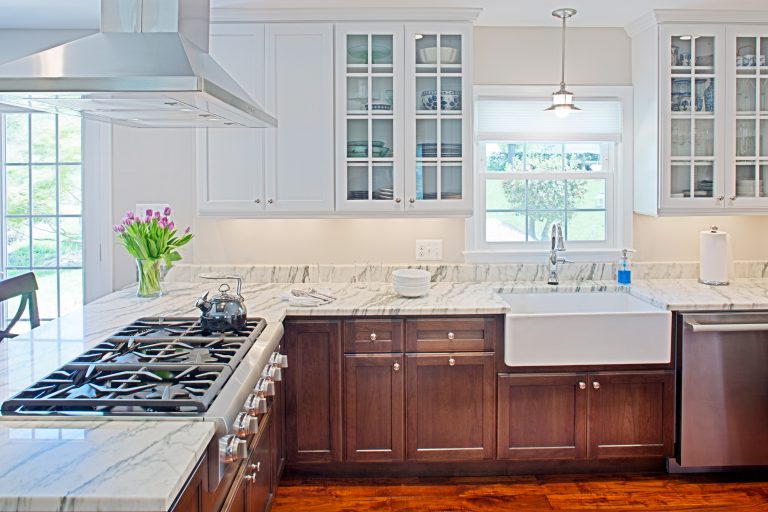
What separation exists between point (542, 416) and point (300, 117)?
186cm

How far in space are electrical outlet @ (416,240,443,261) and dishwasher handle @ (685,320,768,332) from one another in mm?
1321

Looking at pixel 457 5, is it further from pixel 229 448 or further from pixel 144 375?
pixel 229 448

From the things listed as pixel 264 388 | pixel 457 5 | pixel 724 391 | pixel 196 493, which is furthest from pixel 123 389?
pixel 724 391

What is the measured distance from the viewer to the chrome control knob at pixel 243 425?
2.00 m

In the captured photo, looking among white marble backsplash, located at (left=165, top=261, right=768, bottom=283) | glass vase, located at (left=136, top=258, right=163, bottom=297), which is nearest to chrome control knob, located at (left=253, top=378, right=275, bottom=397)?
glass vase, located at (left=136, top=258, right=163, bottom=297)

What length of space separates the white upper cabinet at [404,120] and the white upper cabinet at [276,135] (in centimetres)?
9

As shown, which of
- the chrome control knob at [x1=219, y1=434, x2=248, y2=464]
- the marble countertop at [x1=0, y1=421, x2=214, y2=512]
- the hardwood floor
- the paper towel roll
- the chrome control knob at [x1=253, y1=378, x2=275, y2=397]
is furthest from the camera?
the paper towel roll

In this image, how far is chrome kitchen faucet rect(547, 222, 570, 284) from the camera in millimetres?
3918

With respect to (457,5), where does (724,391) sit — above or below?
below

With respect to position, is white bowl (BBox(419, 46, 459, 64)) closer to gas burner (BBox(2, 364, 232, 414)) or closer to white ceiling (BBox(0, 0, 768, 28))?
white ceiling (BBox(0, 0, 768, 28))

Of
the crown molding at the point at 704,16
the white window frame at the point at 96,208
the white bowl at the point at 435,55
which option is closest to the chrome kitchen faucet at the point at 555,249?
the white bowl at the point at 435,55

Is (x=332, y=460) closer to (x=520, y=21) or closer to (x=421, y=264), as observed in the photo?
(x=421, y=264)

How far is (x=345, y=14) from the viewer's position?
3.72 meters

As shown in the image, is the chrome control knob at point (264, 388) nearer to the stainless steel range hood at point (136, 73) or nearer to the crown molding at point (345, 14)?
the stainless steel range hood at point (136, 73)
